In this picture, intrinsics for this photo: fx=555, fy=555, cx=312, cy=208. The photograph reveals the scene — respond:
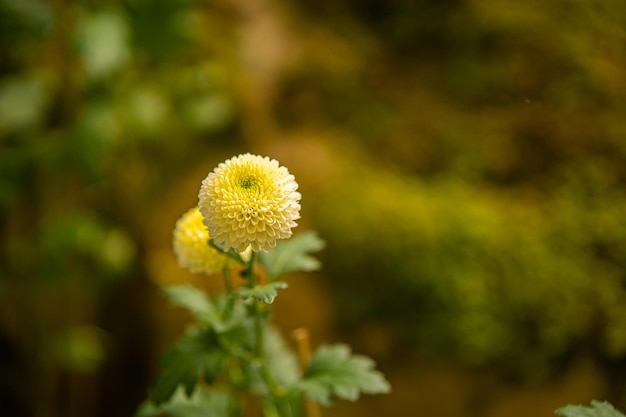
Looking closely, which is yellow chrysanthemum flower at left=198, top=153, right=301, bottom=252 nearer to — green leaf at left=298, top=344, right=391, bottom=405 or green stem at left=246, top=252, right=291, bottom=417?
green stem at left=246, top=252, right=291, bottom=417

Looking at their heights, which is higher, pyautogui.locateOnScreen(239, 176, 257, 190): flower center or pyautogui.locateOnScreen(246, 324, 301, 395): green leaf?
pyautogui.locateOnScreen(239, 176, 257, 190): flower center

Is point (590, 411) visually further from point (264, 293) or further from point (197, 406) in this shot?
point (197, 406)

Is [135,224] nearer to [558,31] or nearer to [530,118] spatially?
[530,118]

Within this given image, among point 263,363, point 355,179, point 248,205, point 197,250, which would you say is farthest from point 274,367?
point 355,179

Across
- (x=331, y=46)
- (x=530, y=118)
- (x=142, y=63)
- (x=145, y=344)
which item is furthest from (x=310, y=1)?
(x=145, y=344)

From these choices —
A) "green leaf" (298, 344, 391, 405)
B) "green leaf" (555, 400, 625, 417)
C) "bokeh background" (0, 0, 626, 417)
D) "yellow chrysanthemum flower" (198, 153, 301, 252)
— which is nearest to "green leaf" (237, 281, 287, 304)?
"yellow chrysanthemum flower" (198, 153, 301, 252)
